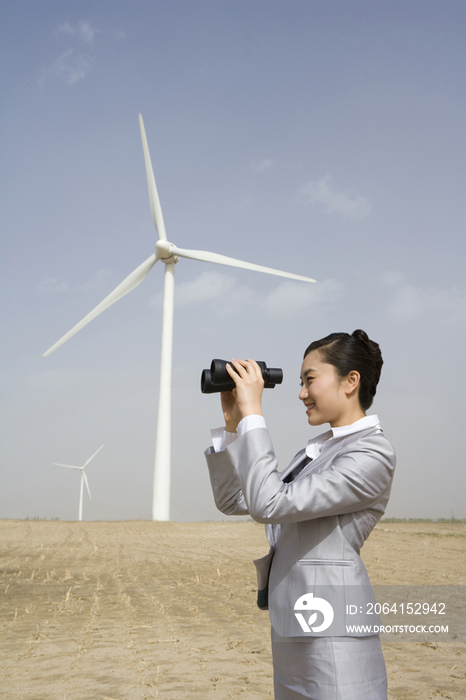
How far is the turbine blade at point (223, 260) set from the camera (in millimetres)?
26250

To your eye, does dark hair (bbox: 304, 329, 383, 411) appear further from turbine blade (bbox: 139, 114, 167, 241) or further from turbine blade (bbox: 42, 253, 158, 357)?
turbine blade (bbox: 139, 114, 167, 241)

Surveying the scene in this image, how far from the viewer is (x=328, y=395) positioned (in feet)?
7.63

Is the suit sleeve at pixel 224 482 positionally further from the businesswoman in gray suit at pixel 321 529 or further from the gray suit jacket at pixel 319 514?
the gray suit jacket at pixel 319 514

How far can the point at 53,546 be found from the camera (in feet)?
68.7

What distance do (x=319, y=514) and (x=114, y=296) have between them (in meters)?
24.0

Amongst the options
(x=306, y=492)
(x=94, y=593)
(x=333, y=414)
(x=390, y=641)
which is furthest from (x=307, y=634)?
(x=94, y=593)

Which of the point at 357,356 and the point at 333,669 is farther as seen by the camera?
the point at 357,356

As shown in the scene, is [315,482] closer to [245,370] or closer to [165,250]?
[245,370]

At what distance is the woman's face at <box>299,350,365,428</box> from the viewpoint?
2330 millimetres

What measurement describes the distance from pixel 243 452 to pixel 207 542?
22051 mm

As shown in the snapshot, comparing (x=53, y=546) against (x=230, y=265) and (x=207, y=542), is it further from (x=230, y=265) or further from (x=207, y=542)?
(x=230, y=265)

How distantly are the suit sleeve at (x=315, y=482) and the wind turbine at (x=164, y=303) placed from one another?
23.8 m

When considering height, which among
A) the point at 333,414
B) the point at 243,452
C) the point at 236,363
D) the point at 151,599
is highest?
the point at 236,363

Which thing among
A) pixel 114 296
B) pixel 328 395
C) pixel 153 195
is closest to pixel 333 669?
pixel 328 395
